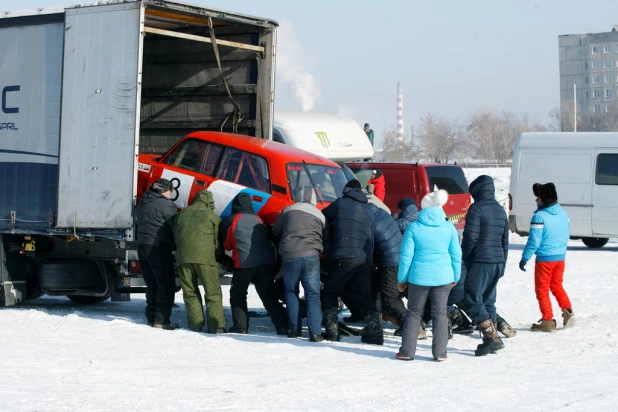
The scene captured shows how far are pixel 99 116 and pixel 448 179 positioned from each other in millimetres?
10264

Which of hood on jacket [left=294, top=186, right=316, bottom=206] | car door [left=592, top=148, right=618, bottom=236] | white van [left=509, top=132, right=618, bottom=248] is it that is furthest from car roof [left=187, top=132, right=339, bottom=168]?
car door [left=592, top=148, right=618, bottom=236]

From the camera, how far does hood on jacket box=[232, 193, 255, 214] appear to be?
11.1 metres

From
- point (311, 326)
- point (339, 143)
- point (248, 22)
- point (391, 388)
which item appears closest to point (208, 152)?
point (248, 22)

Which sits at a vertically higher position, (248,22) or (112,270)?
(248,22)

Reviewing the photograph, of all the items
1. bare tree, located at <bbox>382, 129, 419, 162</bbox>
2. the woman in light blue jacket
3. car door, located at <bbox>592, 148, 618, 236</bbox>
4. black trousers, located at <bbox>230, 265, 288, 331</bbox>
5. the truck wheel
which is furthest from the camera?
bare tree, located at <bbox>382, 129, 419, 162</bbox>

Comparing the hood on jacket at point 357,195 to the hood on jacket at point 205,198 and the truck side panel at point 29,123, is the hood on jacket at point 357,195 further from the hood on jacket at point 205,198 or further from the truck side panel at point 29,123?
the truck side panel at point 29,123

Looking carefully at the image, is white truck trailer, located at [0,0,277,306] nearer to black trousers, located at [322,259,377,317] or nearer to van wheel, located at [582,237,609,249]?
black trousers, located at [322,259,377,317]

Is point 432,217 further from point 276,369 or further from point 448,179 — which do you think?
point 448,179

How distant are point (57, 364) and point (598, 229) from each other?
14050mm

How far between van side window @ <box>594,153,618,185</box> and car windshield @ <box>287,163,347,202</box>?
9.37 metres

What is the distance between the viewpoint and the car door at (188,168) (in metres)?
12.2

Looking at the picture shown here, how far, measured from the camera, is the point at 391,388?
801 cm

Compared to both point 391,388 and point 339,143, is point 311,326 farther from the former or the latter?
point 339,143

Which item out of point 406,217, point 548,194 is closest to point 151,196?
point 406,217
